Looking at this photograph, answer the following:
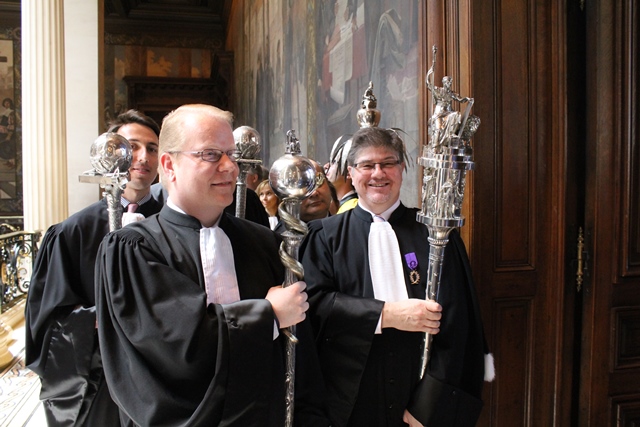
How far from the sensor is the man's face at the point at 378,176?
7.94 feet

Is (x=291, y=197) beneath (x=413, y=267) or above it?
above

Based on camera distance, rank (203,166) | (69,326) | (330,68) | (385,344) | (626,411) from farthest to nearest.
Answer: (330,68) < (626,411) < (69,326) < (385,344) < (203,166)

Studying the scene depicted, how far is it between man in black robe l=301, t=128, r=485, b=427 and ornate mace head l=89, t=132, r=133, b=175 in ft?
3.06

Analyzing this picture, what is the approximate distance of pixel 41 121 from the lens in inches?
298

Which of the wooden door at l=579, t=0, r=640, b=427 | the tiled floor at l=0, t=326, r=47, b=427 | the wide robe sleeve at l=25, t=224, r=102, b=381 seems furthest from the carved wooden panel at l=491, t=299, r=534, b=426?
the tiled floor at l=0, t=326, r=47, b=427

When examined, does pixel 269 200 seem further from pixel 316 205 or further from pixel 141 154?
pixel 141 154

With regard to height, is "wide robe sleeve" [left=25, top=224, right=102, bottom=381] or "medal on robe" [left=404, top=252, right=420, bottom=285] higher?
"medal on robe" [left=404, top=252, right=420, bottom=285]

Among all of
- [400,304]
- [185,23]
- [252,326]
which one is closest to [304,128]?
[400,304]

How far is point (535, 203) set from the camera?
119 inches

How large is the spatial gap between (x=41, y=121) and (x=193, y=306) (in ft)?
22.9

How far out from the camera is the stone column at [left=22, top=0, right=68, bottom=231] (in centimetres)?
755

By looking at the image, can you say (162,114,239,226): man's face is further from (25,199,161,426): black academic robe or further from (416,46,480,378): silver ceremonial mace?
(25,199,161,426): black academic robe

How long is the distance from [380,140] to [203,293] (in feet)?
3.66

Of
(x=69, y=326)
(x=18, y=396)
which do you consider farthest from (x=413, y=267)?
(x=18, y=396)
